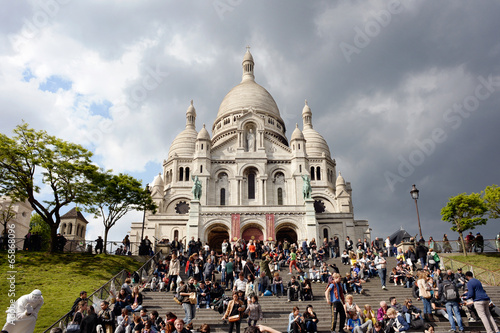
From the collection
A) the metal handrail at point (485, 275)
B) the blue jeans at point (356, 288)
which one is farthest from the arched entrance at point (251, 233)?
the blue jeans at point (356, 288)

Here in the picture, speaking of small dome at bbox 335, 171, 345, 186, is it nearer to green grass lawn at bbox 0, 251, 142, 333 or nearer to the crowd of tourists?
the crowd of tourists

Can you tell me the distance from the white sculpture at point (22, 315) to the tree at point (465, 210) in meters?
30.9

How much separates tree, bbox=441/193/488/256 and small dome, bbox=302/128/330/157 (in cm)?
2505

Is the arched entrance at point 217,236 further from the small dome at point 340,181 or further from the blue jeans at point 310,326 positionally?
the blue jeans at point 310,326

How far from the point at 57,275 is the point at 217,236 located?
1985 centimetres

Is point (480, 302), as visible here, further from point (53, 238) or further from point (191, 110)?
point (191, 110)

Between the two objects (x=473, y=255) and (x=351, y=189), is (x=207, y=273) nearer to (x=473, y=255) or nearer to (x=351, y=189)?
(x=473, y=255)

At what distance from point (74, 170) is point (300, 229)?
66.5 ft

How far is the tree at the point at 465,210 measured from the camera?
32312mm

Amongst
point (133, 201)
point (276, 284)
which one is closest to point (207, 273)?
point (276, 284)

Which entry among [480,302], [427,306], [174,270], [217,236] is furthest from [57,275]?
[480,302]

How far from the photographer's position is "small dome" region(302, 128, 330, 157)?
5752 cm

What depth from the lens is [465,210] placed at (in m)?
32.9

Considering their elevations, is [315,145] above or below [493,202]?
above
